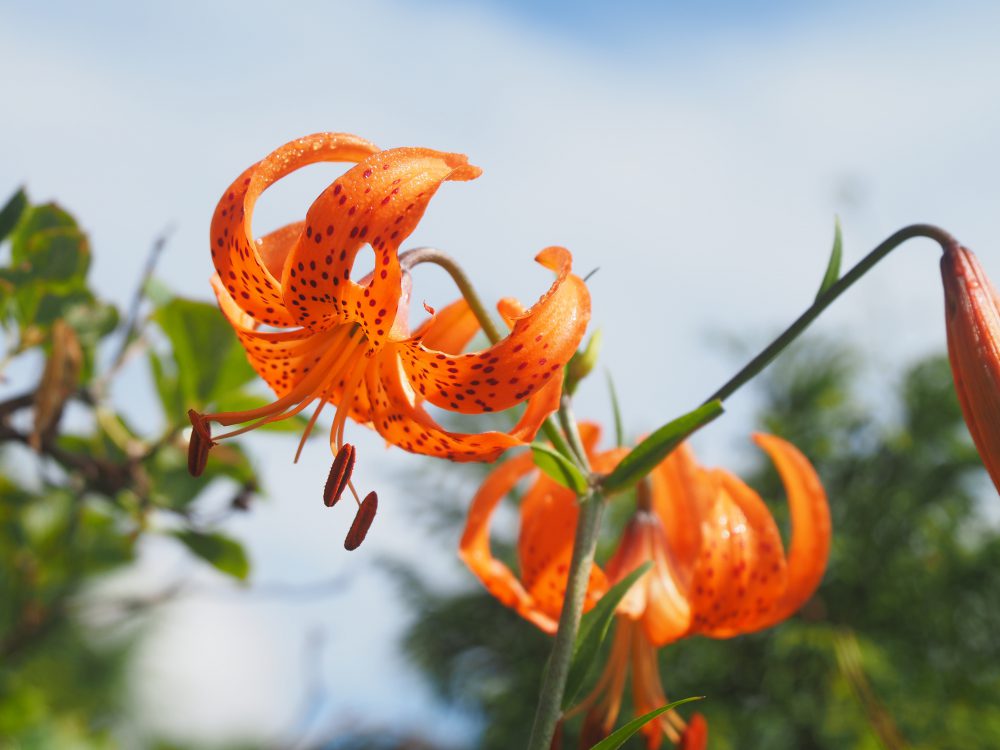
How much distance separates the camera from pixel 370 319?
974mm

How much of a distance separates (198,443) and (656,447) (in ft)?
1.30

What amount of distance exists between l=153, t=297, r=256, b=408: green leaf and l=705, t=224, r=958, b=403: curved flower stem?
0.68m

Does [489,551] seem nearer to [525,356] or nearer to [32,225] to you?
[525,356]

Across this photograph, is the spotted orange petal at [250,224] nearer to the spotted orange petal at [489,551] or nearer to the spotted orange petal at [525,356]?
the spotted orange petal at [525,356]

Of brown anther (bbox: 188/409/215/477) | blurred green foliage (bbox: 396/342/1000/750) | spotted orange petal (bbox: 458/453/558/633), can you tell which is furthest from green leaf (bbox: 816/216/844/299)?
blurred green foliage (bbox: 396/342/1000/750)

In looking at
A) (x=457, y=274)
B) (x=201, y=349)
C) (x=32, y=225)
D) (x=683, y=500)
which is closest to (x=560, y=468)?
(x=457, y=274)

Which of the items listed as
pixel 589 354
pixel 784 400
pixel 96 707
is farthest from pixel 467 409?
pixel 96 707

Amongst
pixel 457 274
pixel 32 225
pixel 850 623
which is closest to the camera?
pixel 457 274

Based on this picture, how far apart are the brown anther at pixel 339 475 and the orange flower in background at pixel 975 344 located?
52 centimetres

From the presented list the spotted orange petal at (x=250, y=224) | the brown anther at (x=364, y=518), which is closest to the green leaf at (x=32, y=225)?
the spotted orange petal at (x=250, y=224)

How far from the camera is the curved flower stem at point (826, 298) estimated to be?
906mm

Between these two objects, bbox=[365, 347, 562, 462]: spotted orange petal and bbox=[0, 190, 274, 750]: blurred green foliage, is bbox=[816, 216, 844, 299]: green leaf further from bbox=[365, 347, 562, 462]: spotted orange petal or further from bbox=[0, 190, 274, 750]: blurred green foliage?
bbox=[0, 190, 274, 750]: blurred green foliage

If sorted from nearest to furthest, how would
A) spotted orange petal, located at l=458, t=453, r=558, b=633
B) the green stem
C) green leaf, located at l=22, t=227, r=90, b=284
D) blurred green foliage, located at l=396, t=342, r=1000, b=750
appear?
the green stem < spotted orange petal, located at l=458, t=453, r=558, b=633 < green leaf, located at l=22, t=227, r=90, b=284 < blurred green foliage, located at l=396, t=342, r=1000, b=750

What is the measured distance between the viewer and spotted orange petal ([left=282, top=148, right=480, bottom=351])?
0.83m
